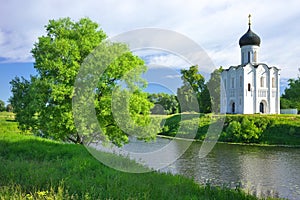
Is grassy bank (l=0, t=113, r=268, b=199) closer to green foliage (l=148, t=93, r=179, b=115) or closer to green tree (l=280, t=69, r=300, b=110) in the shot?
green foliage (l=148, t=93, r=179, b=115)

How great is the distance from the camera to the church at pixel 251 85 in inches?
2110

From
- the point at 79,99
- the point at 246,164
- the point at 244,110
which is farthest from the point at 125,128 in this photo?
the point at 244,110

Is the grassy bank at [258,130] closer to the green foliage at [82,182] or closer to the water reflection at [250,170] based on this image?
the water reflection at [250,170]

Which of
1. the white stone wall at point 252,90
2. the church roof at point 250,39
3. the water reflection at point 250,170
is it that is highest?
the church roof at point 250,39

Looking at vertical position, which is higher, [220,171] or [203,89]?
[203,89]

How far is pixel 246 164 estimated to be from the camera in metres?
25.8

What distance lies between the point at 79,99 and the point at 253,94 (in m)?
42.9

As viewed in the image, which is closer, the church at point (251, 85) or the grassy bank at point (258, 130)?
the grassy bank at point (258, 130)

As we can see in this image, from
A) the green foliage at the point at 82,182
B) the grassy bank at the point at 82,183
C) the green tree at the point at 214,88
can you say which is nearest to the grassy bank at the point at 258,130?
the green tree at the point at 214,88

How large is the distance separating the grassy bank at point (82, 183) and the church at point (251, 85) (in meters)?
44.8

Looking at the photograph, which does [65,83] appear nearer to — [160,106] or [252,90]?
[160,106]

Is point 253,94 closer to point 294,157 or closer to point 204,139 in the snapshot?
point 204,139

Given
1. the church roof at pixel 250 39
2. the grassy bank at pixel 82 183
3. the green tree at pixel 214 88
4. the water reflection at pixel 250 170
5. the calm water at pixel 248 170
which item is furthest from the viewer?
the green tree at pixel 214 88

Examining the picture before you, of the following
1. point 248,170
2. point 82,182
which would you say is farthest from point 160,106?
point 82,182
